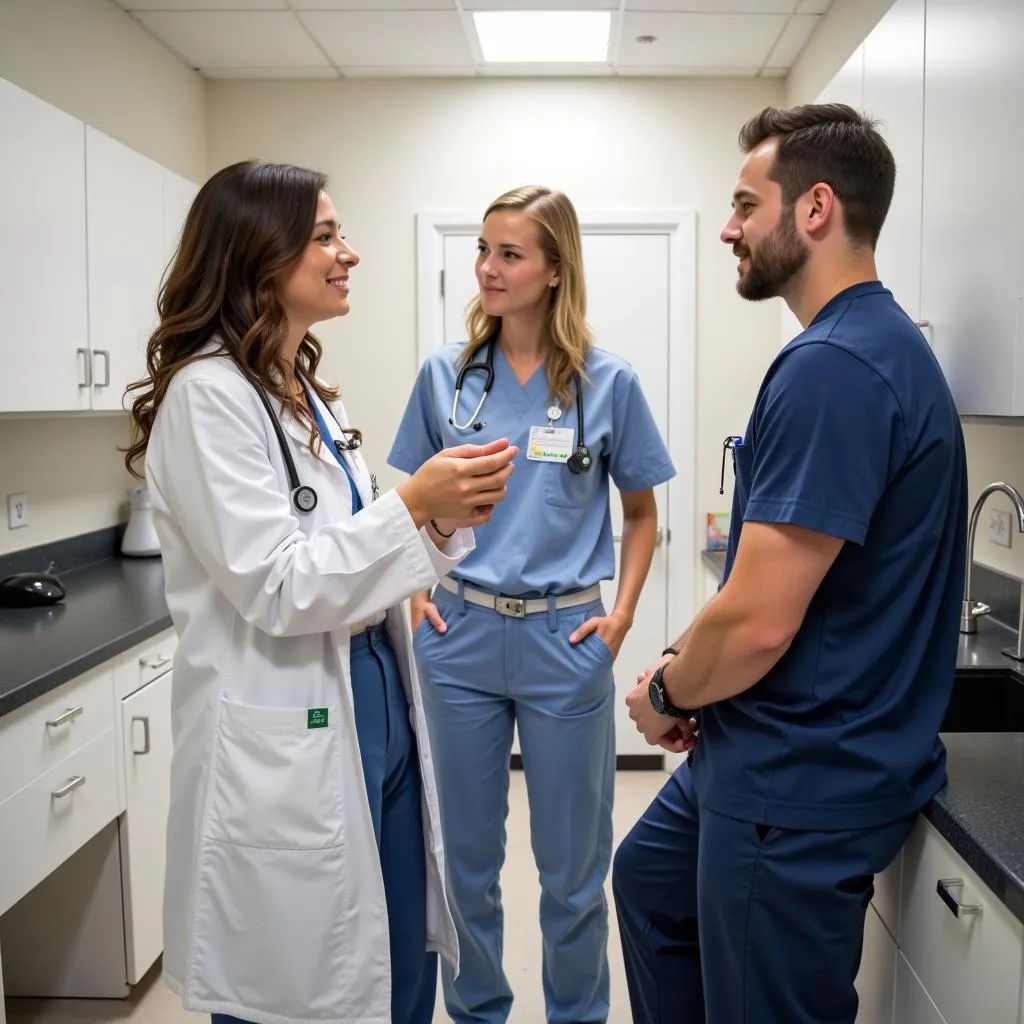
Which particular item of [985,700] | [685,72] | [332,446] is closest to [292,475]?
[332,446]

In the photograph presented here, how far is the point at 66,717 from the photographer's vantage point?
1.99m

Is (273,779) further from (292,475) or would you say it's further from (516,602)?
(516,602)

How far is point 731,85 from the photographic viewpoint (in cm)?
378

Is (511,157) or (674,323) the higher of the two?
(511,157)

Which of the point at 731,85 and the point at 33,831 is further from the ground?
the point at 731,85

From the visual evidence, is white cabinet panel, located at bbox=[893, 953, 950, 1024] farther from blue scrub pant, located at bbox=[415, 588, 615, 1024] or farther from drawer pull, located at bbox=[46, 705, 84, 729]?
drawer pull, located at bbox=[46, 705, 84, 729]

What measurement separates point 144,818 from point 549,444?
1.28 m

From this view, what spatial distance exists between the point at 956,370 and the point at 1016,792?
749 mm

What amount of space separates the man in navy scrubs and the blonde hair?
798 mm

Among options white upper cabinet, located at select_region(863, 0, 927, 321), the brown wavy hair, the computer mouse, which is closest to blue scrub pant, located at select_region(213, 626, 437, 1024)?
the brown wavy hair

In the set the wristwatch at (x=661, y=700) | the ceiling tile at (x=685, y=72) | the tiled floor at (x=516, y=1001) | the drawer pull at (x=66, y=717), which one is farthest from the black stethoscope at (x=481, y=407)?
the ceiling tile at (x=685, y=72)

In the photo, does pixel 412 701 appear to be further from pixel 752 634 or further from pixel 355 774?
pixel 752 634

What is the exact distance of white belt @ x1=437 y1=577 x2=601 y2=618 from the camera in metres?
2.00

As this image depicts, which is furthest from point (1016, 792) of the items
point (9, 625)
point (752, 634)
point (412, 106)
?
point (412, 106)
